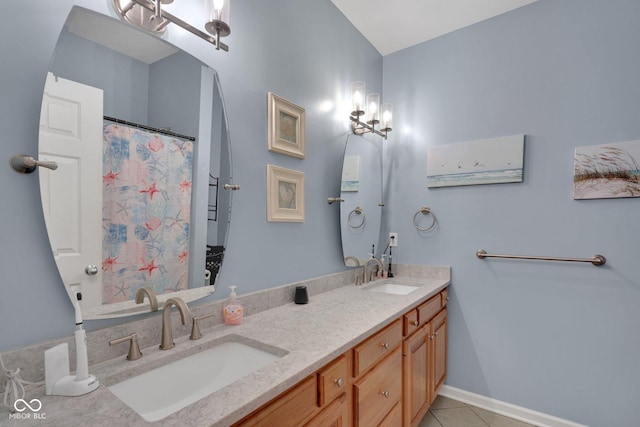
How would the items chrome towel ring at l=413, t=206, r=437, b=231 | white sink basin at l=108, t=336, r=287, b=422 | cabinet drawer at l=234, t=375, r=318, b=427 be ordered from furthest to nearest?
chrome towel ring at l=413, t=206, r=437, b=231
white sink basin at l=108, t=336, r=287, b=422
cabinet drawer at l=234, t=375, r=318, b=427

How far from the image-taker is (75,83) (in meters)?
0.93

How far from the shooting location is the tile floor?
2.03 metres

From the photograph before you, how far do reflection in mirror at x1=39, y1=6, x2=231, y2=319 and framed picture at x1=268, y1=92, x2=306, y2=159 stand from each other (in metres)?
0.32

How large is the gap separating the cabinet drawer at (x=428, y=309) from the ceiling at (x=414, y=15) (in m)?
2.03

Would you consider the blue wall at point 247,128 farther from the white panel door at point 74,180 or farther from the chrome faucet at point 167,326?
the chrome faucet at point 167,326

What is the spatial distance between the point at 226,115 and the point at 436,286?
1722 mm

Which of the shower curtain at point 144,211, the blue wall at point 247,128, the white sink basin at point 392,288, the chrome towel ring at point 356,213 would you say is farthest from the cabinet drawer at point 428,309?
the shower curtain at point 144,211

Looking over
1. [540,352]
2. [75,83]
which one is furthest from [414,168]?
[75,83]

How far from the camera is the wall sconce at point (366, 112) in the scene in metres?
2.15

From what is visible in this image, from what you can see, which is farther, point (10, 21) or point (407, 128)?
point (407, 128)

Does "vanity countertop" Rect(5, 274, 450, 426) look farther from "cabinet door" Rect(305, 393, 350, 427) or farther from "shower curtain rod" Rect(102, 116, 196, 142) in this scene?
"shower curtain rod" Rect(102, 116, 196, 142)

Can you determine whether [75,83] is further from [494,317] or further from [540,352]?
[540,352]

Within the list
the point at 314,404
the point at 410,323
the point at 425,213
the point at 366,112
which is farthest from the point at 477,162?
the point at 314,404

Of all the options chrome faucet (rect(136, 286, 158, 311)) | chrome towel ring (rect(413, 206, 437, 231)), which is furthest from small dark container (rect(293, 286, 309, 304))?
chrome towel ring (rect(413, 206, 437, 231))
